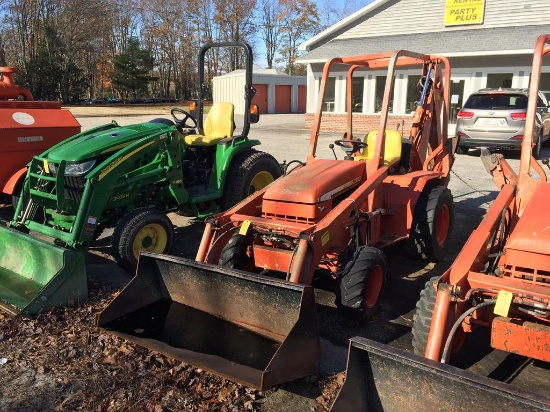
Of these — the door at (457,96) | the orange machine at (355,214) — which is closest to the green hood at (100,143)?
the orange machine at (355,214)

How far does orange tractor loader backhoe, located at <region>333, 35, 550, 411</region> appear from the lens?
7.56 feet

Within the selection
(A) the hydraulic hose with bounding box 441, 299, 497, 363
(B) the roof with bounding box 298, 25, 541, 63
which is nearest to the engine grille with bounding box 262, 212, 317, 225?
(A) the hydraulic hose with bounding box 441, 299, 497, 363

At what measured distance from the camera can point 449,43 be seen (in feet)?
54.7

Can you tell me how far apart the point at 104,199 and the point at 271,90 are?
29613mm

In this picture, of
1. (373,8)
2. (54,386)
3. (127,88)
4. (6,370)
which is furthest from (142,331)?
(127,88)

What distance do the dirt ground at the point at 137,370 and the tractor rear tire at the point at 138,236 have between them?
391 mm

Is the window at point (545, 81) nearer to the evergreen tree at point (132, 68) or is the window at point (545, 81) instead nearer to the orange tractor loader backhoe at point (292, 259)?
the orange tractor loader backhoe at point (292, 259)

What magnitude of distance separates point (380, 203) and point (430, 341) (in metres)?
2.20

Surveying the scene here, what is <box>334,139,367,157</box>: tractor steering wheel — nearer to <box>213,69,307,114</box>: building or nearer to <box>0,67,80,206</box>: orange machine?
<box>0,67,80,206</box>: orange machine

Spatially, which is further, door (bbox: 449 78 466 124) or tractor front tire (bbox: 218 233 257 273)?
door (bbox: 449 78 466 124)

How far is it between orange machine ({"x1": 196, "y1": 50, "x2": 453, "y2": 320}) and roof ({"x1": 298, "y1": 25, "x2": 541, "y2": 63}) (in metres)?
11.1

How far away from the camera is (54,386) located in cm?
314

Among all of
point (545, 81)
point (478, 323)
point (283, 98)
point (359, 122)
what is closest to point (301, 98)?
point (283, 98)

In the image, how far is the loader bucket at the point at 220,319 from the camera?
3.00m
